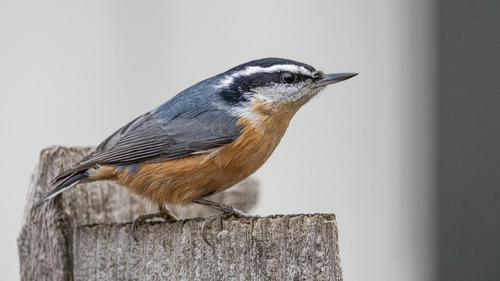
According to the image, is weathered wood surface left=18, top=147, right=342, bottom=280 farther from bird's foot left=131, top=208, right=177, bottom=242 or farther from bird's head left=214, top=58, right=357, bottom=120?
bird's head left=214, top=58, right=357, bottom=120

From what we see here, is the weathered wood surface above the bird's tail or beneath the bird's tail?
beneath

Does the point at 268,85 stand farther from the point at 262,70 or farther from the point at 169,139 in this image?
the point at 169,139

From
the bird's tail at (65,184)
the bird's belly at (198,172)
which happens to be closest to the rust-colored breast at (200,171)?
the bird's belly at (198,172)

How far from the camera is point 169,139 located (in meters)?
3.12

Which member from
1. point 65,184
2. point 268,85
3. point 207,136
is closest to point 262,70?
point 268,85

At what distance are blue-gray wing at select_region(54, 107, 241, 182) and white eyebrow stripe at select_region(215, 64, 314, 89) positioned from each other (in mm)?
138

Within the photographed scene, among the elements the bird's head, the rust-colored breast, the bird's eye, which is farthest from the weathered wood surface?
the bird's eye

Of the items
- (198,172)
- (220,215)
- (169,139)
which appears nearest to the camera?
(220,215)

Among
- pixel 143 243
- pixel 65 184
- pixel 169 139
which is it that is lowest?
pixel 143 243

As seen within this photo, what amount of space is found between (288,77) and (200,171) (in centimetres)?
55

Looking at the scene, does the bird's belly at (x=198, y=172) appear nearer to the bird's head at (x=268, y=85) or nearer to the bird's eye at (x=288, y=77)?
the bird's head at (x=268, y=85)

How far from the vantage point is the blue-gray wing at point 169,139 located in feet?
10.0

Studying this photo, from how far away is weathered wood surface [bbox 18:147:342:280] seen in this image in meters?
2.15

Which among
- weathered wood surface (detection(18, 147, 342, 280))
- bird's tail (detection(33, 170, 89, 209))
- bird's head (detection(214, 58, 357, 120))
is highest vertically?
bird's head (detection(214, 58, 357, 120))
